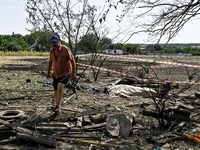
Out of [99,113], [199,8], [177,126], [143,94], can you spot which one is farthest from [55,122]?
[199,8]

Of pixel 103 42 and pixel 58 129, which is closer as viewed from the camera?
pixel 58 129

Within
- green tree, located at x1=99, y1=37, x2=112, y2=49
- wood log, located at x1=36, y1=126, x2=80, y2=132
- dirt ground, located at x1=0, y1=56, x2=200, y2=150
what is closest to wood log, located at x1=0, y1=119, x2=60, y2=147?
dirt ground, located at x1=0, y1=56, x2=200, y2=150

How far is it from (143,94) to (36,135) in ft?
16.5

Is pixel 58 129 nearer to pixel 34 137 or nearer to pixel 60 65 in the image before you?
pixel 34 137

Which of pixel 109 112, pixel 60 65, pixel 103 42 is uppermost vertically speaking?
pixel 103 42

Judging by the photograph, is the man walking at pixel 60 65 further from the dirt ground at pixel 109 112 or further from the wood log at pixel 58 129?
the wood log at pixel 58 129

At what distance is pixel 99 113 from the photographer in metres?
5.33

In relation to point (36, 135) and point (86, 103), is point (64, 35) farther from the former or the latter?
point (36, 135)

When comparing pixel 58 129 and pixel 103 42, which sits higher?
pixel 103 42

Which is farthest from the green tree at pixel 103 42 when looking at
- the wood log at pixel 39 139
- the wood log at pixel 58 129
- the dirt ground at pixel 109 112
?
the wood log at pixel 39 139

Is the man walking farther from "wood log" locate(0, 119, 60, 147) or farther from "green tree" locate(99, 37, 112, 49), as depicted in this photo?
"green tree" locate(99, 37, 112, 49)

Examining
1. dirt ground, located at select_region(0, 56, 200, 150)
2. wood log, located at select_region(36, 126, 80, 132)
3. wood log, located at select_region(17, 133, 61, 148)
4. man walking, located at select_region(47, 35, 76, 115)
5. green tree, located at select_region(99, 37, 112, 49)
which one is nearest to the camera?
wood log, located at select_region(17, 133, 61, 148)

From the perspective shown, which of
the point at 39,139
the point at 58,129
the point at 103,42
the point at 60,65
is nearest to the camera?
the point at 39,139

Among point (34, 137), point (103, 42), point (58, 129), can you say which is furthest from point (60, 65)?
point (103, 42)
